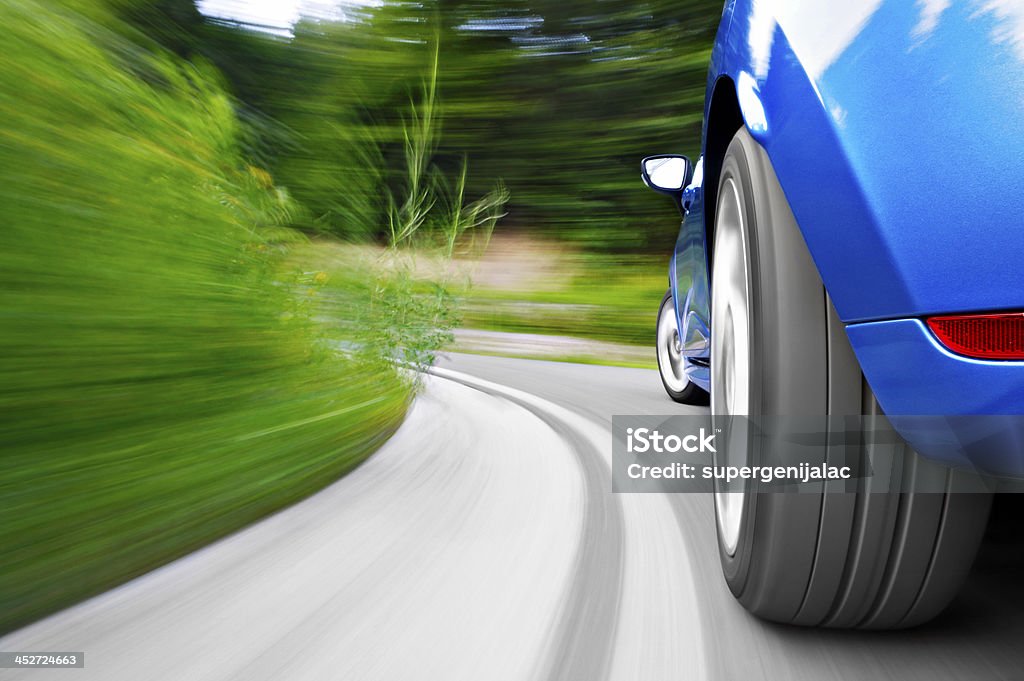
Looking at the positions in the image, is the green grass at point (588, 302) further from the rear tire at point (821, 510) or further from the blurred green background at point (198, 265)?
the rear tire at point (821, 510)

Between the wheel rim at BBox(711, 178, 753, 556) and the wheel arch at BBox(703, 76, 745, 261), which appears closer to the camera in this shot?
the wheel rim at BBox(711, 178, 753, 556)

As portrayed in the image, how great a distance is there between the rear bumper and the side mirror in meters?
2.23

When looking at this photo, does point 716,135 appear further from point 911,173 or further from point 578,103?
point 578,103

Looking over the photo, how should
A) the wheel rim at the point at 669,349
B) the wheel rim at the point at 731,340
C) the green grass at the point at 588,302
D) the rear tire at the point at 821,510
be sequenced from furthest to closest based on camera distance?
1. the green grass at the point at 588,302
2. the wheel rim at the point at 669,349
3. the wheel rim at the point at 731,340
4. the rear tire at the point at 821,510

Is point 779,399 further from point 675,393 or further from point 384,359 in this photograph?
point 675,393

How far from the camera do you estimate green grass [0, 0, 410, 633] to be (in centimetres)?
166

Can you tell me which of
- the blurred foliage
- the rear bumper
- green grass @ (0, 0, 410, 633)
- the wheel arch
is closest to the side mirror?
the wheel arch

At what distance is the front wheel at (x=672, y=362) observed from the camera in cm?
411

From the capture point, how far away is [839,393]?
1.23m

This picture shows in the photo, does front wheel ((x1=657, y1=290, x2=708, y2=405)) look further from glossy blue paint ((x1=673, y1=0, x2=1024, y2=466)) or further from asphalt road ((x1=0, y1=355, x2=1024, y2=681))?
glossy blue paint ((x1=673, y1=0, x2=1024, y2=466))

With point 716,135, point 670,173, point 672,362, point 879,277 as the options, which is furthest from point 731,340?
point 672,362

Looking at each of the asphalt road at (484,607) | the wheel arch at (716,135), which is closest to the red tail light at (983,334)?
the asphalt road at (484,607)

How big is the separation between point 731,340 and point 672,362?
8.73 ft

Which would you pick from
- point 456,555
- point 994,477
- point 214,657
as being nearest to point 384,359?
point 456,555
